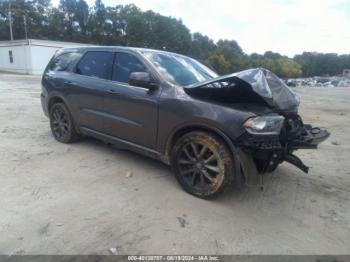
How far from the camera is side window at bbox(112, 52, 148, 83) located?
13.8 ft

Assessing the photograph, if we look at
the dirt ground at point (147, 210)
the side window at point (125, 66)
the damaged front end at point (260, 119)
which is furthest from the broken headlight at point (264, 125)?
the side window at point (125, 66)

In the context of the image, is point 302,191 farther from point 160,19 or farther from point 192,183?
point 160,19

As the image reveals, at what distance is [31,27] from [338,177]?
62385 mm

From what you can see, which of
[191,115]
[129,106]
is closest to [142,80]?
[129,106]

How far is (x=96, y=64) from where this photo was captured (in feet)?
15.9

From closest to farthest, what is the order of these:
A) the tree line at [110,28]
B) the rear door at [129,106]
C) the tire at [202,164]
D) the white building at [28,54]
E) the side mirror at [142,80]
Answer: the tire at [202,164] → the side mirror at [142,80] → the rear door at [129,106] → the white building at [28,54] → the tree line at [110,28]

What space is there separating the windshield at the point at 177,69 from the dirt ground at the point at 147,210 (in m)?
1.41

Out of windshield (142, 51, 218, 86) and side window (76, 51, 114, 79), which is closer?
windshield (142, 51, 218, 86)

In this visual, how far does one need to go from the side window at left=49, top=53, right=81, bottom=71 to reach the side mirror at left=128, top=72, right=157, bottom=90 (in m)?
1.93

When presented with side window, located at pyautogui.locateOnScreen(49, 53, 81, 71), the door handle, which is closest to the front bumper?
the door handle

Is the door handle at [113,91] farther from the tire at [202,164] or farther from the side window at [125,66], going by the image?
the tire at [202,164]

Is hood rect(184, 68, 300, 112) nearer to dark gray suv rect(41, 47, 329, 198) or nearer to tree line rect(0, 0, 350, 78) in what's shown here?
dark gray suv rect(41, 47, 329, 198)

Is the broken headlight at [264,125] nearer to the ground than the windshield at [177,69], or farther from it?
nearer to the ground

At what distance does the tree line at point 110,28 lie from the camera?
5488cm
